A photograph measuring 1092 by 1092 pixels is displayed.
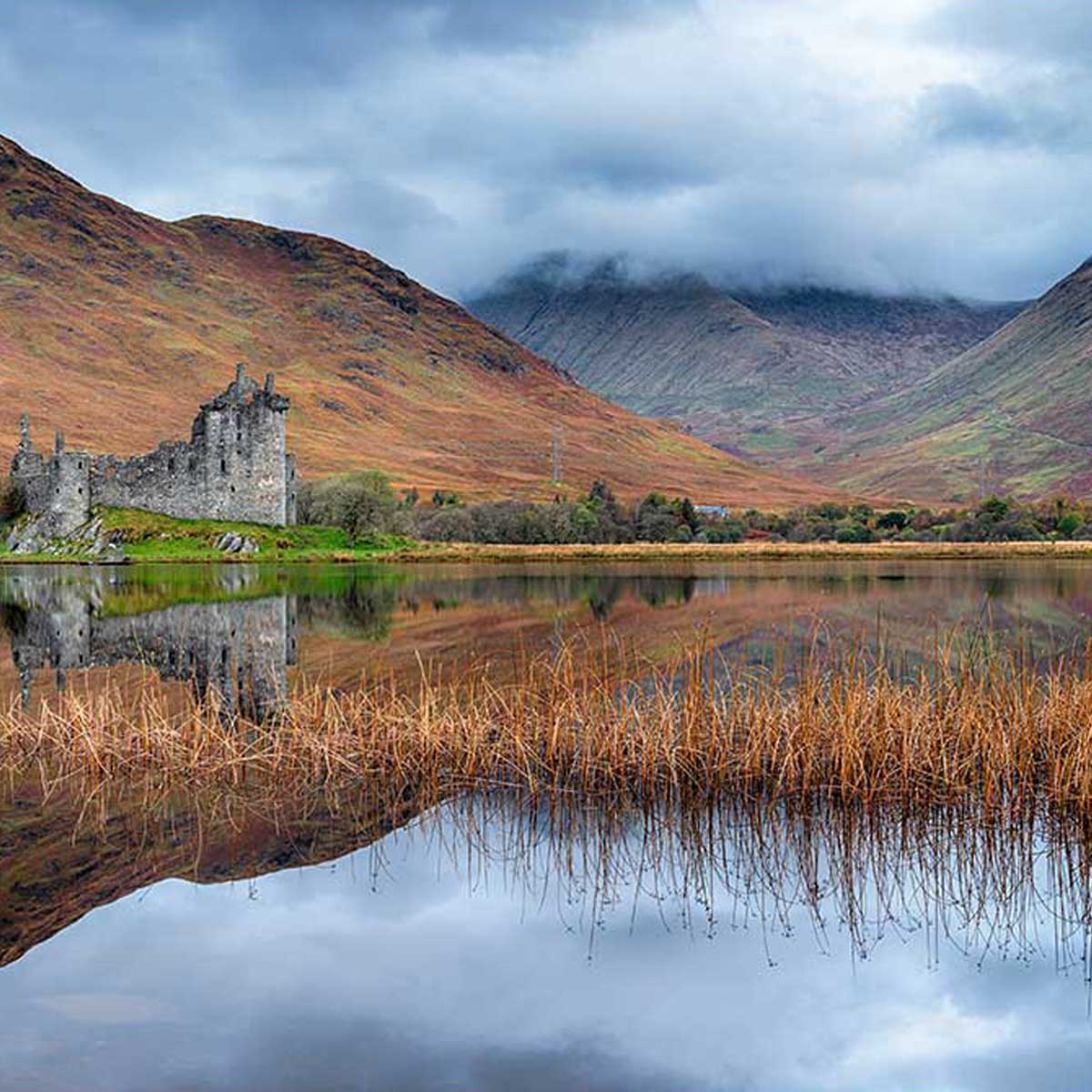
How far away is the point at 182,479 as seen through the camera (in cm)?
6391

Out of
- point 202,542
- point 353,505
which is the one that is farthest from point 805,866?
point 353,505

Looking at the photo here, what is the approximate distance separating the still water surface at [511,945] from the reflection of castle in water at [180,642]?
3.97 metres

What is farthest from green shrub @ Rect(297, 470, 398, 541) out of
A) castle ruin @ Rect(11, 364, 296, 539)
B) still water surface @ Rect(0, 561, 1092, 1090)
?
still water surface @ Rect(0, 561, 1092, 1090)

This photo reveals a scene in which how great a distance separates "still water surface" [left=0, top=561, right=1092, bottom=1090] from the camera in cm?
625

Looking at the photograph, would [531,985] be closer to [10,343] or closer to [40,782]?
[40,782]

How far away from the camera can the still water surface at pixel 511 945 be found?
6.25m

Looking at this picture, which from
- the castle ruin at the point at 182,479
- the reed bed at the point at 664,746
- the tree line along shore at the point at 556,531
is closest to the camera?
the reed bed at the point at 664,746

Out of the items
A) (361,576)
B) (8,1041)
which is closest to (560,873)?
(8,1041)

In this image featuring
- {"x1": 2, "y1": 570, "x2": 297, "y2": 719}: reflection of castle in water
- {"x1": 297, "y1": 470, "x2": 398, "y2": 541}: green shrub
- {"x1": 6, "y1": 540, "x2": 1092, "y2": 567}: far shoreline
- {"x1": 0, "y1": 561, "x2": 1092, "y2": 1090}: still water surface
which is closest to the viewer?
{"x1": 0, "y1": 561, "x2": 1092, "y2": 1090}: still water surface

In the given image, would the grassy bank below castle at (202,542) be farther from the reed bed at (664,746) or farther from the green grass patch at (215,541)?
the reed bed at (664,746)

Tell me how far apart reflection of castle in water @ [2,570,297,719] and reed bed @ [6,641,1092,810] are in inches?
44.1

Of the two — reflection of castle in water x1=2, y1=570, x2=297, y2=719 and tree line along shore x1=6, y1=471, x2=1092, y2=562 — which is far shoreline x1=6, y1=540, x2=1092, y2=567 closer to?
tree line along shore x1=6, y1=471, x2=1092, y2=562

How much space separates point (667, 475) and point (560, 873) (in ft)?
566

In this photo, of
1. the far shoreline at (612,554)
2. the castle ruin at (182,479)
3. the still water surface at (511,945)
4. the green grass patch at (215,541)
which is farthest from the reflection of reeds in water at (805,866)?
the castle ruin at (182,479)
